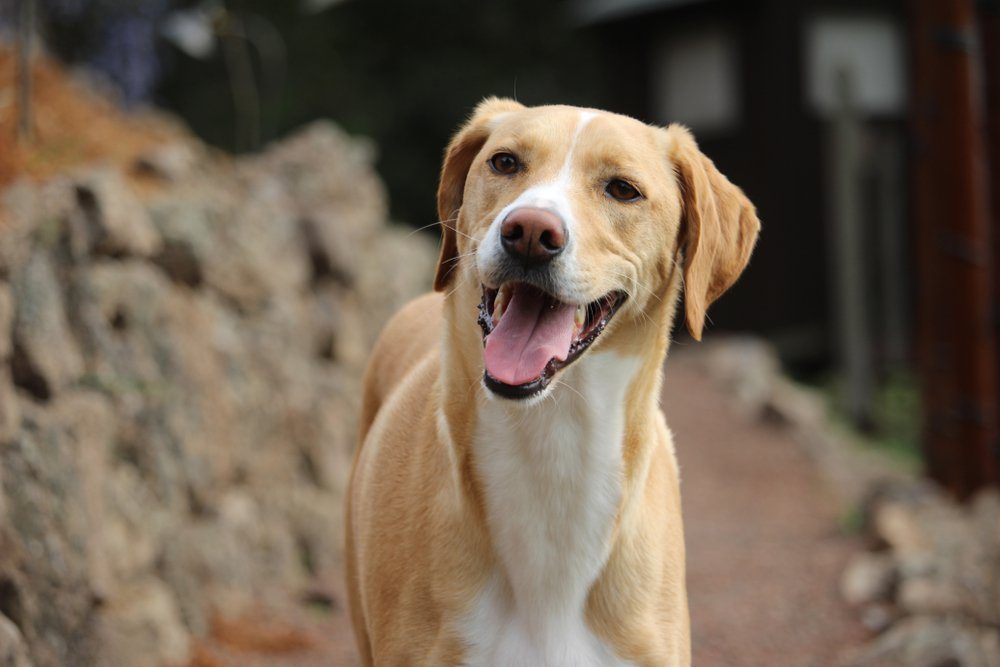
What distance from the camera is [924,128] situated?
7922 mm

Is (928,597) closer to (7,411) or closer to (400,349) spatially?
(400,349)

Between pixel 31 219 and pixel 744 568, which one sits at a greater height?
pixel 31 219

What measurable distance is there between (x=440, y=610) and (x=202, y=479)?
2451mm

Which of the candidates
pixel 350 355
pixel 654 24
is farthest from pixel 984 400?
pixel 654 24

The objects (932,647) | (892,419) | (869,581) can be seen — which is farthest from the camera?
(892,419)

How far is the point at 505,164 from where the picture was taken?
3.15m

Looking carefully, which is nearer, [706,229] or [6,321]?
[706,229]

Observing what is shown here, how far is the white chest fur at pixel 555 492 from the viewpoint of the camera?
9.76 feet

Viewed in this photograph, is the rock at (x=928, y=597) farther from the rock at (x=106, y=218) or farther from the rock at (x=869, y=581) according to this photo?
the rock at (x=106, y=218)

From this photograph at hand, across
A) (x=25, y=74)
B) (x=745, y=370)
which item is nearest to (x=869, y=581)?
(x=25, y=74)

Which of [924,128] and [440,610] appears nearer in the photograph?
[440,610]

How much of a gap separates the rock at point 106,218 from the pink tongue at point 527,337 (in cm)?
233

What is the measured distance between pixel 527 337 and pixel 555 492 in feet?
1.42

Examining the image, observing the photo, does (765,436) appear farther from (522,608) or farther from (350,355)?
(522,608)
